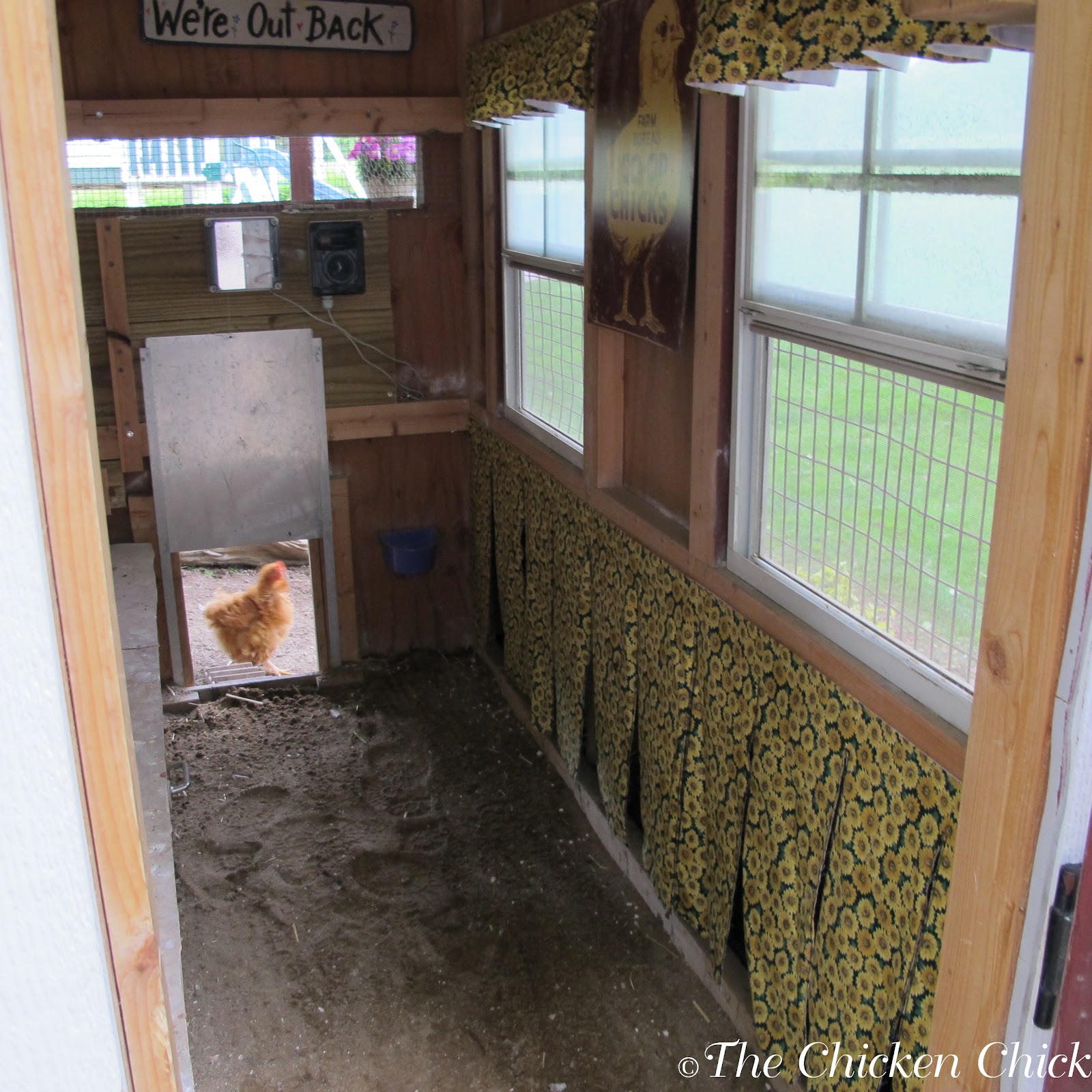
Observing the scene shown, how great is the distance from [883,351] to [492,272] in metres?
2.73

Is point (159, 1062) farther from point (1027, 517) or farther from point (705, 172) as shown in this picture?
point (705, 172)

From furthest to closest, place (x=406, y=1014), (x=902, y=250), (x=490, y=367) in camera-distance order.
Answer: (x=490, y=367) → (x=406, y=1014) → (x=902, y=250)

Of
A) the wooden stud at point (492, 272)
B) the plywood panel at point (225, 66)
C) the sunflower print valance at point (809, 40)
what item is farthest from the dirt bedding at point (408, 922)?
the plywood panel at point (225, 66)

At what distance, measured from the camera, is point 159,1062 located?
76 cm

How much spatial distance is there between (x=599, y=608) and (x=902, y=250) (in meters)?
1.91

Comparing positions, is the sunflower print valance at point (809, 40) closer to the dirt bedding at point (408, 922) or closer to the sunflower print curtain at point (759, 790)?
the sunflower print curtain at point (759, 790)

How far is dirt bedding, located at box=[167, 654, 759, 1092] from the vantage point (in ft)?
9.65

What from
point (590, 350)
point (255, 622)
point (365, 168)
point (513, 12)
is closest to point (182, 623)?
point (255, 622)

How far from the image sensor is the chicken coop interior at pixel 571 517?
97cm

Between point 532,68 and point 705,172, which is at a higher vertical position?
point 532,68

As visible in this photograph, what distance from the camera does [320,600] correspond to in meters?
5.27

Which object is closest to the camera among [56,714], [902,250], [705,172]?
[56,714]

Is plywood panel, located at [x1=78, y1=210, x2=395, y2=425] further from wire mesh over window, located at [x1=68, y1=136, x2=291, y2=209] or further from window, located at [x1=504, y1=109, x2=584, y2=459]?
window, located at [x1=504, y1=109, x2=584, y2=459]

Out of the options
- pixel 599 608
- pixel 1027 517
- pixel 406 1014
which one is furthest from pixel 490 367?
pixel 1027 517
